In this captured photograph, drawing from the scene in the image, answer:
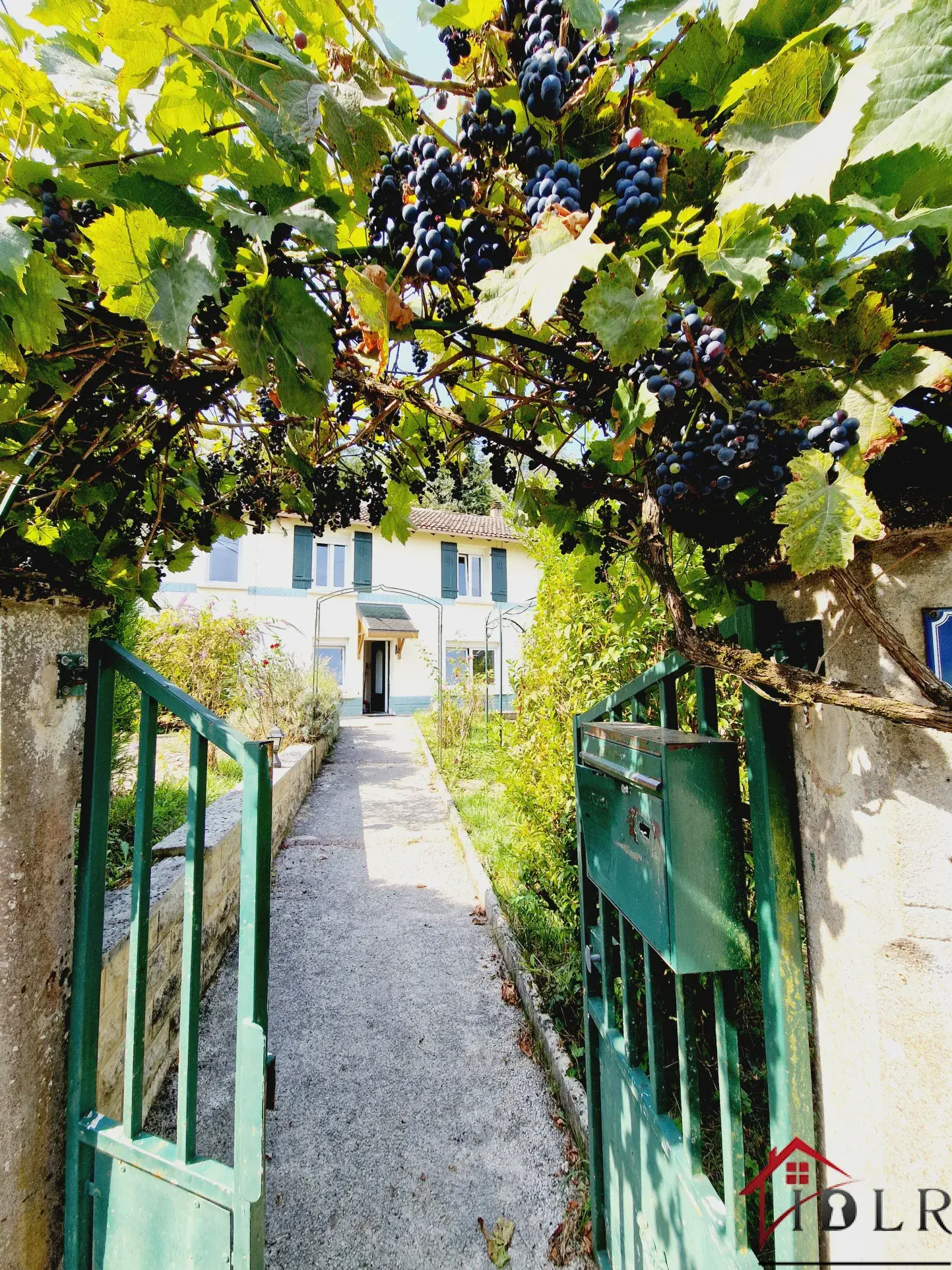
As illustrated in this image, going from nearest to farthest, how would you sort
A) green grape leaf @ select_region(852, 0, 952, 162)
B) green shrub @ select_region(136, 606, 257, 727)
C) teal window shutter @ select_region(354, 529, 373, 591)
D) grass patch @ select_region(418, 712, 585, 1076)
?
green grape leaf @ select_region(852, 0, 952, 162)
grass patch @ select_region(418, 712, 585, 1076)
green shrub @ select_region(136, 606, 257, 727)
teal window shutter @ select_region(354, 529, 373, 591)

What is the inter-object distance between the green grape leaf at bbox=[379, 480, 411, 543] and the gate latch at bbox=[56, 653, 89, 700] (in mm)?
1092

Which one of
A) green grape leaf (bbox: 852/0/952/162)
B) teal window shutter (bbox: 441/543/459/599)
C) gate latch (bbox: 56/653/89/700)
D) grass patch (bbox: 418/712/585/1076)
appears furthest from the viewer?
teal window shutter (bbox: 441/543/459/599)

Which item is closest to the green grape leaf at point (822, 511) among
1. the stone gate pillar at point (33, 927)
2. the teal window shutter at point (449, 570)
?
the stone gate pillar at point (33, 927)

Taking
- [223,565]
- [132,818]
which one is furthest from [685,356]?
[223,565]

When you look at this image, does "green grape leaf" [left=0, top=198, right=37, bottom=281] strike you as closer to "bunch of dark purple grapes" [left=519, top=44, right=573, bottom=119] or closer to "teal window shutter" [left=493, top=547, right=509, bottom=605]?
"bunch of dark purple grapes" [left=519, top=44, right=573, bottom=119]

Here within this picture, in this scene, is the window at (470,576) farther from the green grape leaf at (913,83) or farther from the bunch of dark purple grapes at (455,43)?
the green grape leaf at (913,83)

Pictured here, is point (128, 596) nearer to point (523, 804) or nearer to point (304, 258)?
point (304, 258)

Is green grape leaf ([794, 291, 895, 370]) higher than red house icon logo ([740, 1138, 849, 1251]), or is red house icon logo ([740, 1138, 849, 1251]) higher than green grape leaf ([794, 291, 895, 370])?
green grape leaf ([794, 291, 895, 370])

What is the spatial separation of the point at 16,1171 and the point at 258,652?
10.9 m

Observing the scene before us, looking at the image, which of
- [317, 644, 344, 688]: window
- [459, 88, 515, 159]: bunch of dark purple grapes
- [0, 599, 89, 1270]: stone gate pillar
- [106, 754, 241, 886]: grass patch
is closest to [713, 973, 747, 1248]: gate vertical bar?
[0, 599, 89, 1270]: stone gate pillar

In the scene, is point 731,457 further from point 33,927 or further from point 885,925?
point 33,927

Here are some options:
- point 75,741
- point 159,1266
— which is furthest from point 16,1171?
point 75,741

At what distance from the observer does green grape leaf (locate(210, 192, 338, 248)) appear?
92 cm

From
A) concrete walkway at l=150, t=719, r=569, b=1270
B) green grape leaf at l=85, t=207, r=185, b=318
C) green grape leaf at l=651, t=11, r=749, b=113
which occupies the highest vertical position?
green grape leaf at l=651, t=11, r=749, b=113
